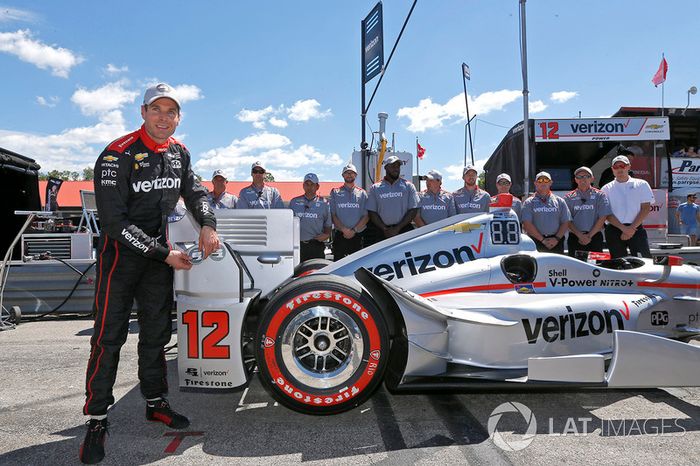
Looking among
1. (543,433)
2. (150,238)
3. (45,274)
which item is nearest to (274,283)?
(150,238)

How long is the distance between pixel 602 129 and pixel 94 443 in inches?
372

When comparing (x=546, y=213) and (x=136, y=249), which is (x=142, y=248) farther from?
(x=546, y=213)

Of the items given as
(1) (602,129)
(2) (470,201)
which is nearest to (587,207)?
(2) (470,201)

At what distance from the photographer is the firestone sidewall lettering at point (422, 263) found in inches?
138

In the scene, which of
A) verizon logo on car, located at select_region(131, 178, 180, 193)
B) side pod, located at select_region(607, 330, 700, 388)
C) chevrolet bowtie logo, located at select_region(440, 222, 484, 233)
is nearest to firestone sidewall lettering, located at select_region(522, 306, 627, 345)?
side pod, located at select_region(607, 330, 700, 388)

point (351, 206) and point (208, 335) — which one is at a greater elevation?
point (351, 206)

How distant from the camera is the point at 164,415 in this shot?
9.43 feet

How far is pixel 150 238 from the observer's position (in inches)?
104

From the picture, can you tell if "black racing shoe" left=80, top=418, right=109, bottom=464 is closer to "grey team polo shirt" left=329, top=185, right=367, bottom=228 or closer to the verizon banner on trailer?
"grey team polo shirt" left=329, top=185, right=367, bottom=228

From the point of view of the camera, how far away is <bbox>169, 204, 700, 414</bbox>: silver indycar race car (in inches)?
109

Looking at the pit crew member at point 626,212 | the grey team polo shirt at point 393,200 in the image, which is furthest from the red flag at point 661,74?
the grey team polo shirt at point 393,200

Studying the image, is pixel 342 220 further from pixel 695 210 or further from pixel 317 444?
pixel 695 210

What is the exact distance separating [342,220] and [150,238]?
368cm

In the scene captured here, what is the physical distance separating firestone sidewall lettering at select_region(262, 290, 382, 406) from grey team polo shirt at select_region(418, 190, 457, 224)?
3.49 meters
